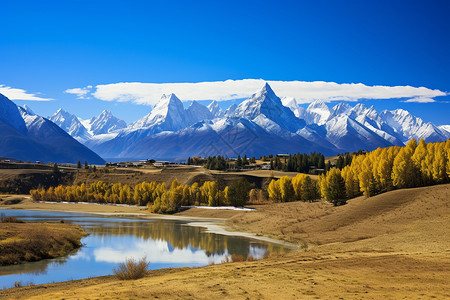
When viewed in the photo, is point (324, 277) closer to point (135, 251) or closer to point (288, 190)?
point (135, 251)

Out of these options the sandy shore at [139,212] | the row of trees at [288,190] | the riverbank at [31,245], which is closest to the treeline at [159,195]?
the sandy shore at [139,212]

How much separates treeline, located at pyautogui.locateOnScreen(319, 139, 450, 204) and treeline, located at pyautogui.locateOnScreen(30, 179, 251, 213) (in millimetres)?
32270

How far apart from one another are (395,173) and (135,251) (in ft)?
217

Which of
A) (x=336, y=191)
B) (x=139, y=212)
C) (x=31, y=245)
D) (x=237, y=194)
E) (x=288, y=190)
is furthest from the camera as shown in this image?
(x=139, y=212)

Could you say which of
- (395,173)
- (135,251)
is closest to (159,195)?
(395,173)

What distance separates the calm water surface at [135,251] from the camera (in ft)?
148

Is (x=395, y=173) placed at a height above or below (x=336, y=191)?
above

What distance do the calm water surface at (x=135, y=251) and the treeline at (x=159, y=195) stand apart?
45777 millimetres

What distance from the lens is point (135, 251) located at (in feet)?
205

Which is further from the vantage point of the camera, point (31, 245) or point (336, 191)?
point (336, 191)

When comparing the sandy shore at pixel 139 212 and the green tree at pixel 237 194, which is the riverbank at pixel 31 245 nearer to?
the sandy shore at pixel 139 212

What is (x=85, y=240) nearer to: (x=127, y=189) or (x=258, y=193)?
(x=258, y=193)

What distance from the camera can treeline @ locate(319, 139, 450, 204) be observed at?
9819 centimetres

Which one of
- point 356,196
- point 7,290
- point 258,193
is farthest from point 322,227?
point 258,193
